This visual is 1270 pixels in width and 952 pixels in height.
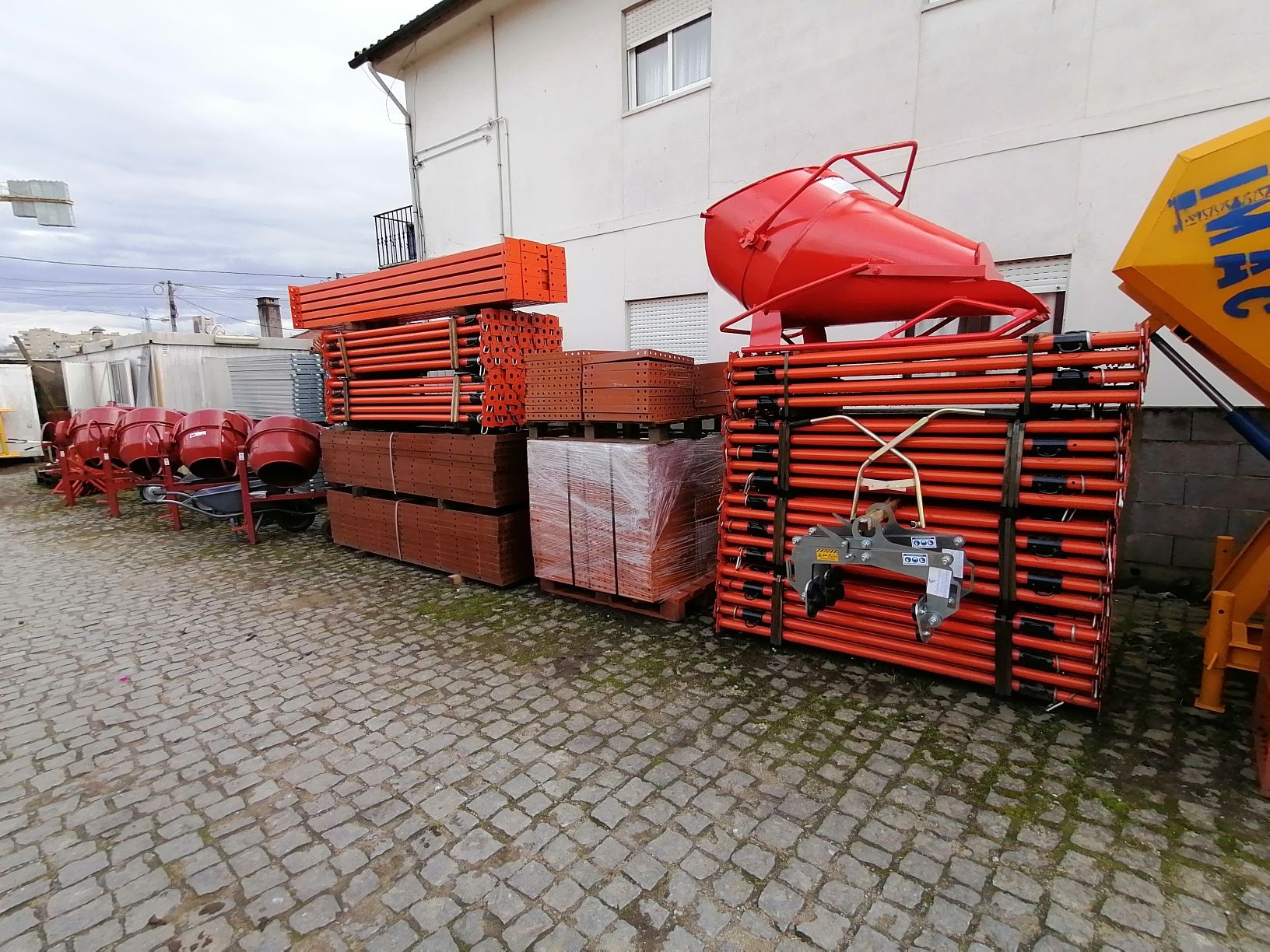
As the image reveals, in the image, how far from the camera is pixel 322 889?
88.4 inches

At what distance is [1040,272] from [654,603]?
15.0 feet

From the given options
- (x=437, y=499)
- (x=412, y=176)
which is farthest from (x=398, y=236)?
(x=437, y=499)

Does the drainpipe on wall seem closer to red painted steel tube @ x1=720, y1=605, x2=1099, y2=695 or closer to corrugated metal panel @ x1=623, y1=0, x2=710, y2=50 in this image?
corrugated metal panel @ x1=623, y1=0, x2=710, y2=50

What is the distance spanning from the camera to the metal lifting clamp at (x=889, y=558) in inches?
111

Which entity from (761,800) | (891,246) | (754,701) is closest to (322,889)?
(761,800)

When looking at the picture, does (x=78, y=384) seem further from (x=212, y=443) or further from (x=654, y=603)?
(x=654, y=603)

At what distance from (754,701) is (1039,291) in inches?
182

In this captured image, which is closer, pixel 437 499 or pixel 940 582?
pixel 940 582

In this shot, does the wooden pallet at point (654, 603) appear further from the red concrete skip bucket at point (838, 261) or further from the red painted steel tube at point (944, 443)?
the red concrete skip bucket at point (838, 261)

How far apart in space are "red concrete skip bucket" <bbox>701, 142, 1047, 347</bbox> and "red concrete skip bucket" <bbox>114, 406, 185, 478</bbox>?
340 inches

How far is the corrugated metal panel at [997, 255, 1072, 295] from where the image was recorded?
5.22 meters

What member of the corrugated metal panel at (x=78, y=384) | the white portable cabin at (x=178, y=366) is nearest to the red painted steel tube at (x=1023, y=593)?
the white portable cabin at (x=178, y=366)

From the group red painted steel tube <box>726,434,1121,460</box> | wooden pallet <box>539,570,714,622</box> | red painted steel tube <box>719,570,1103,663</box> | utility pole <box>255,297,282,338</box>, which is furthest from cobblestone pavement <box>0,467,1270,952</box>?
utility pole <box>255,297,282,338</box>

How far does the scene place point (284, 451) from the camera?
7.31 meters
